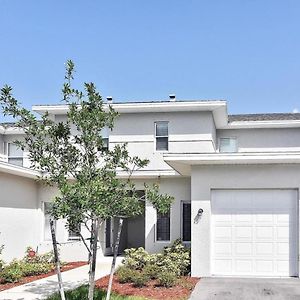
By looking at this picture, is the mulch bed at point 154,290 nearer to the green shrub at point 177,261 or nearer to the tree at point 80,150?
the green shrub at point 177,261

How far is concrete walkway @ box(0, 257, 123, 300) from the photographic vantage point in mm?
12258

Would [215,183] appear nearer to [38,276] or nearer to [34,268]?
[38,276]

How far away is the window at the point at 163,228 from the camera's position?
20.0 metres

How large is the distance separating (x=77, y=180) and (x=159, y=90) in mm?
14546

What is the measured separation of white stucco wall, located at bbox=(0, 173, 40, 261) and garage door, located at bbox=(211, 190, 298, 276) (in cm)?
780

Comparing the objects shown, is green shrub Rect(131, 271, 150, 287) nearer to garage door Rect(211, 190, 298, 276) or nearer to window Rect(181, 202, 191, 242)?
garage door Rect(211, 190, 298, 276)

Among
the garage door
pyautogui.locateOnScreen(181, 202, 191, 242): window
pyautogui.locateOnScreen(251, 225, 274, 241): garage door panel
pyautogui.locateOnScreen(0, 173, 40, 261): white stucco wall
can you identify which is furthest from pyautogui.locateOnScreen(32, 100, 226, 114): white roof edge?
pyautogui.locateOnScreen(251, 225, 274, 241): garage door panel

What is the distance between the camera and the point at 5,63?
1427 cm

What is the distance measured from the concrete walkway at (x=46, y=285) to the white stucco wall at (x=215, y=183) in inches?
132

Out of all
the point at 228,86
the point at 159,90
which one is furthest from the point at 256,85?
the point at 159,90

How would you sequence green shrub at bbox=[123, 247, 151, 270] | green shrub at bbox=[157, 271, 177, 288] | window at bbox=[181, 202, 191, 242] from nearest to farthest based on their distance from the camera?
green shrub at bbox=[157, 271, 177, 288]
green shrub at bbox=[123, 247, 151, 270]
window at bbox=[181, 202, 191, 242]

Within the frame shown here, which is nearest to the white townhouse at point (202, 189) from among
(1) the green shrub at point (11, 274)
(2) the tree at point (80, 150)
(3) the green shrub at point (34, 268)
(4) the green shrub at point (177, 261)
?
(4) the green shrub at point (177, 261)

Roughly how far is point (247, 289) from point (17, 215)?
9981 mm

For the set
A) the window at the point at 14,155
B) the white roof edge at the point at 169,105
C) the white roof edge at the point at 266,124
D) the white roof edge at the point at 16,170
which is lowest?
the white roof edge at the point at 16,170
